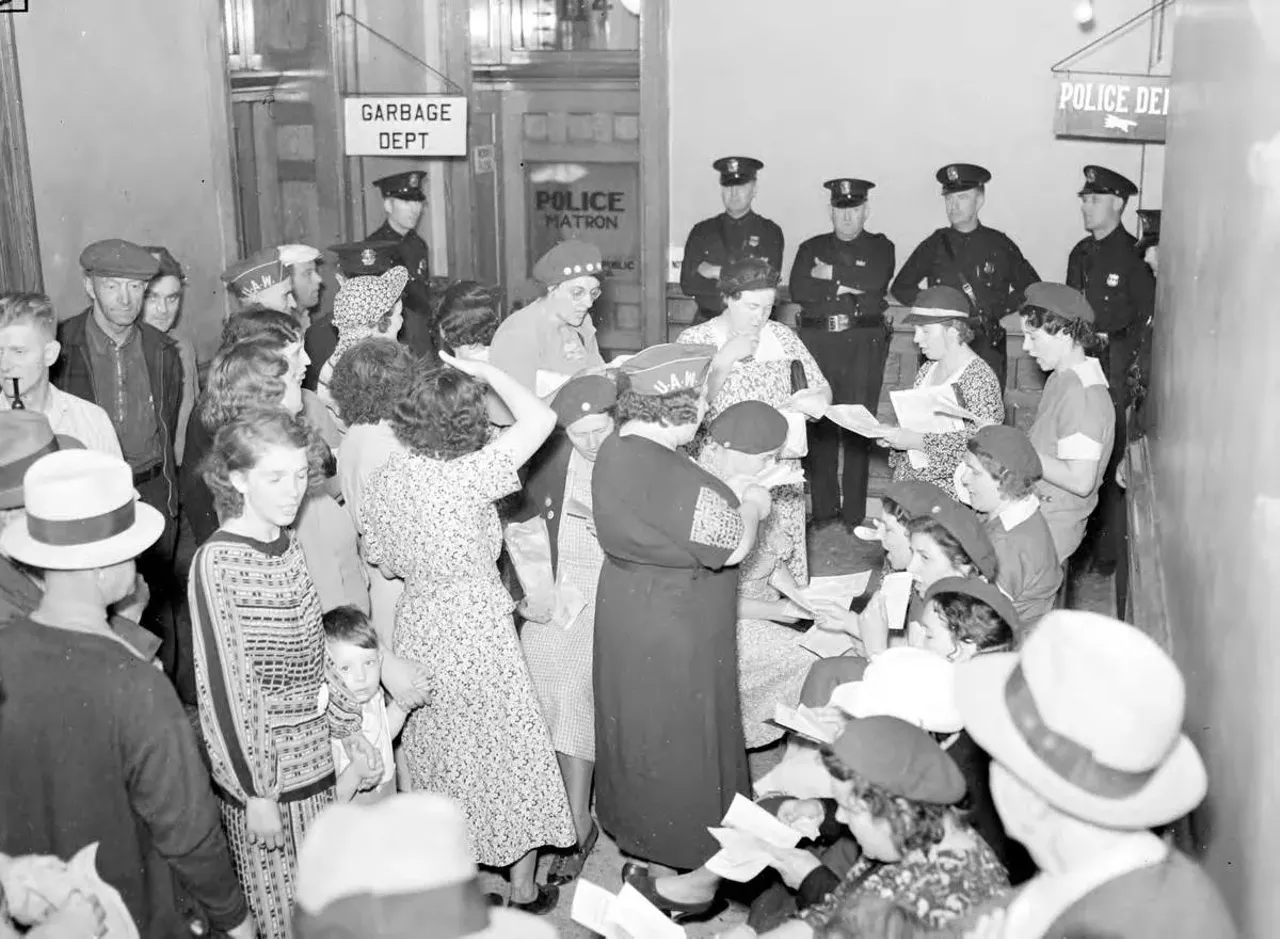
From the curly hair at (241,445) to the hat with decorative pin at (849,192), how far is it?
18.3 ft

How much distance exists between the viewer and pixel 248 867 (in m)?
3.49

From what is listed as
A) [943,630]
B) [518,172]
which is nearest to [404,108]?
[518,172]

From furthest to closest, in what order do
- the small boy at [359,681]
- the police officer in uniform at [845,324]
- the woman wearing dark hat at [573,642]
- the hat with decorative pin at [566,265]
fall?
the police officer in uniform at [845,324], the hat with decorative pin at [566,265], the woman wearing dark hat at [573,642], the small boy at [359,681]

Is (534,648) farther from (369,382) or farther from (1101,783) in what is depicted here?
(1101,783)

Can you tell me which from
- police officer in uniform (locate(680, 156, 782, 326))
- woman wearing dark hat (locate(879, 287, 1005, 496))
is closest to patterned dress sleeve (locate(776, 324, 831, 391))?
woman wearing dark hat (locate(879, 287, 1005, 496))

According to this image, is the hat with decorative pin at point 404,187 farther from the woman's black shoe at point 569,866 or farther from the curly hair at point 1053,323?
the woman's black shoe at point 569,866

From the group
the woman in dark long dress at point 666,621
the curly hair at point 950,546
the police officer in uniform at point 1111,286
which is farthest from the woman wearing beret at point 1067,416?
the police officer in uniform at point 1111,286

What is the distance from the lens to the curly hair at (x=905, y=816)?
8.17 feet

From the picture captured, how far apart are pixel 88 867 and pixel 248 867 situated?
28.8 inches

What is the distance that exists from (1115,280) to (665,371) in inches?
186

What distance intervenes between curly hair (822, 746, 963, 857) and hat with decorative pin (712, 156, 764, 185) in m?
6.58

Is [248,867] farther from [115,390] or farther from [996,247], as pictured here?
[996,247]

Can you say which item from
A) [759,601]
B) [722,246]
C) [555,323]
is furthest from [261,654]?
[722,246]

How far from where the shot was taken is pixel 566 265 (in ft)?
20.3
